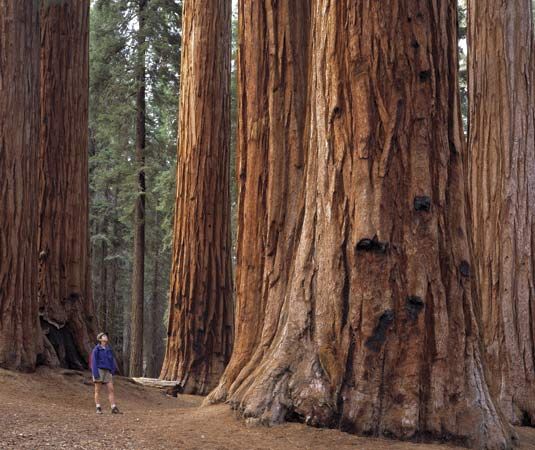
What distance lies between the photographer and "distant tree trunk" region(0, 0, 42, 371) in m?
10.5

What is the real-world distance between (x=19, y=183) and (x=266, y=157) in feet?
15.7

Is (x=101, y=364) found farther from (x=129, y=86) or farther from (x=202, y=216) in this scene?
(x=129, y=86)

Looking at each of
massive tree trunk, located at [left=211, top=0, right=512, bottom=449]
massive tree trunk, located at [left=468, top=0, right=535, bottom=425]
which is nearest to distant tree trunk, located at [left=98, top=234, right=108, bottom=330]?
massive tree trunk, located at [left=468, top=0, right=535, bottom=425]

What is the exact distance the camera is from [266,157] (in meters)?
7.60

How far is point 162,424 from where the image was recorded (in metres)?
6.38

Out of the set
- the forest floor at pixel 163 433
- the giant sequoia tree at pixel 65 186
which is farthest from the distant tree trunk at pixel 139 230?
the forest floor at pixel 163 433

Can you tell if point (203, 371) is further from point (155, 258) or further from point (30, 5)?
point (155, 258)

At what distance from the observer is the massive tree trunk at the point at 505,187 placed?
359 inches

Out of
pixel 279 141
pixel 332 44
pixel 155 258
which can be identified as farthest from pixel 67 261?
pixel 155 258

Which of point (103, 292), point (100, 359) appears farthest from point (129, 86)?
point (100, 359)

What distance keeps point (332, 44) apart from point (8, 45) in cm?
631

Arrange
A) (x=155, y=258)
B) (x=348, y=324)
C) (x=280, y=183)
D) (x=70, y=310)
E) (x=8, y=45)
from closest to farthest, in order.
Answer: (x=348, y=324) < (x=280, y=183) < (x=8, y=45) < (x=70, y=310) < (x=155, y=258)

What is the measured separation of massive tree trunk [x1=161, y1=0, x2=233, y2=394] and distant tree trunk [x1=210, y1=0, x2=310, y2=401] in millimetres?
5795

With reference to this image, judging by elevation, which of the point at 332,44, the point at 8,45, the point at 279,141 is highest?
the point at 8,45
